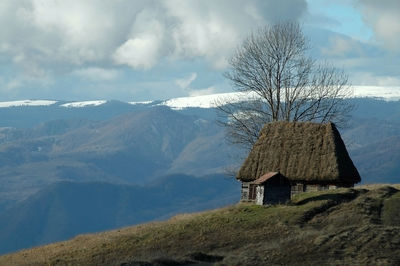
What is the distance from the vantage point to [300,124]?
70.5 m

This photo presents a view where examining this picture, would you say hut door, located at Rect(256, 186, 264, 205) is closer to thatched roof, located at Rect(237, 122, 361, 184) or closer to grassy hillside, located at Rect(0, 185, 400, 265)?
grassy hillside, located at Rect(0, 185, 400, 265)

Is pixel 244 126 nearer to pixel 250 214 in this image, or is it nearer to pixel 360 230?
pixel 250 214

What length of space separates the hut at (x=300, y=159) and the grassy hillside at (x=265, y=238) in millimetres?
4674

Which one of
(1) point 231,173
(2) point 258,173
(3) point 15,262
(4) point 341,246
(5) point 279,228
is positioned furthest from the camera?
(1) point 231,173

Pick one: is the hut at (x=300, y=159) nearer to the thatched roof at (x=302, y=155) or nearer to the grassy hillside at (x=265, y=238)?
the thatched roof at (x=302, y=155)

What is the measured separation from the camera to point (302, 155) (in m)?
67.8

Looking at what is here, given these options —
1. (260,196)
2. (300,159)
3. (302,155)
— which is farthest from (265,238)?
(302,155)

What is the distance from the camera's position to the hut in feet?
217

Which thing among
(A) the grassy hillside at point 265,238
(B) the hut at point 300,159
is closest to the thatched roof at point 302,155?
(B) the hut at point 300,159

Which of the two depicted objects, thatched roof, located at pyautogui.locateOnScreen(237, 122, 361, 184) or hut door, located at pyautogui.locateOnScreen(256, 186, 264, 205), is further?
thatched roof, located at pyautogui.locateOnScreen(237, 122, 361, 184)

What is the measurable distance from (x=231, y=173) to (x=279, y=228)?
2849 cm

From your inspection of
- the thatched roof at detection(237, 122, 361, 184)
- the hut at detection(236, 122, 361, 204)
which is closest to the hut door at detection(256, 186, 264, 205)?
the hut at detection(236, 122, 361, 204)

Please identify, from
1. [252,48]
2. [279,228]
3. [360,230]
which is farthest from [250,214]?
[252,48]

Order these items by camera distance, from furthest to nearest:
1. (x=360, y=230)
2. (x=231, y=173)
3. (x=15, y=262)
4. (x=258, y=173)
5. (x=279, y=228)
Result: (x=231, y=173) → (x=258, y=173) → (x=15, y=262) → (x=279, y=228) → (x=360, y=230)
